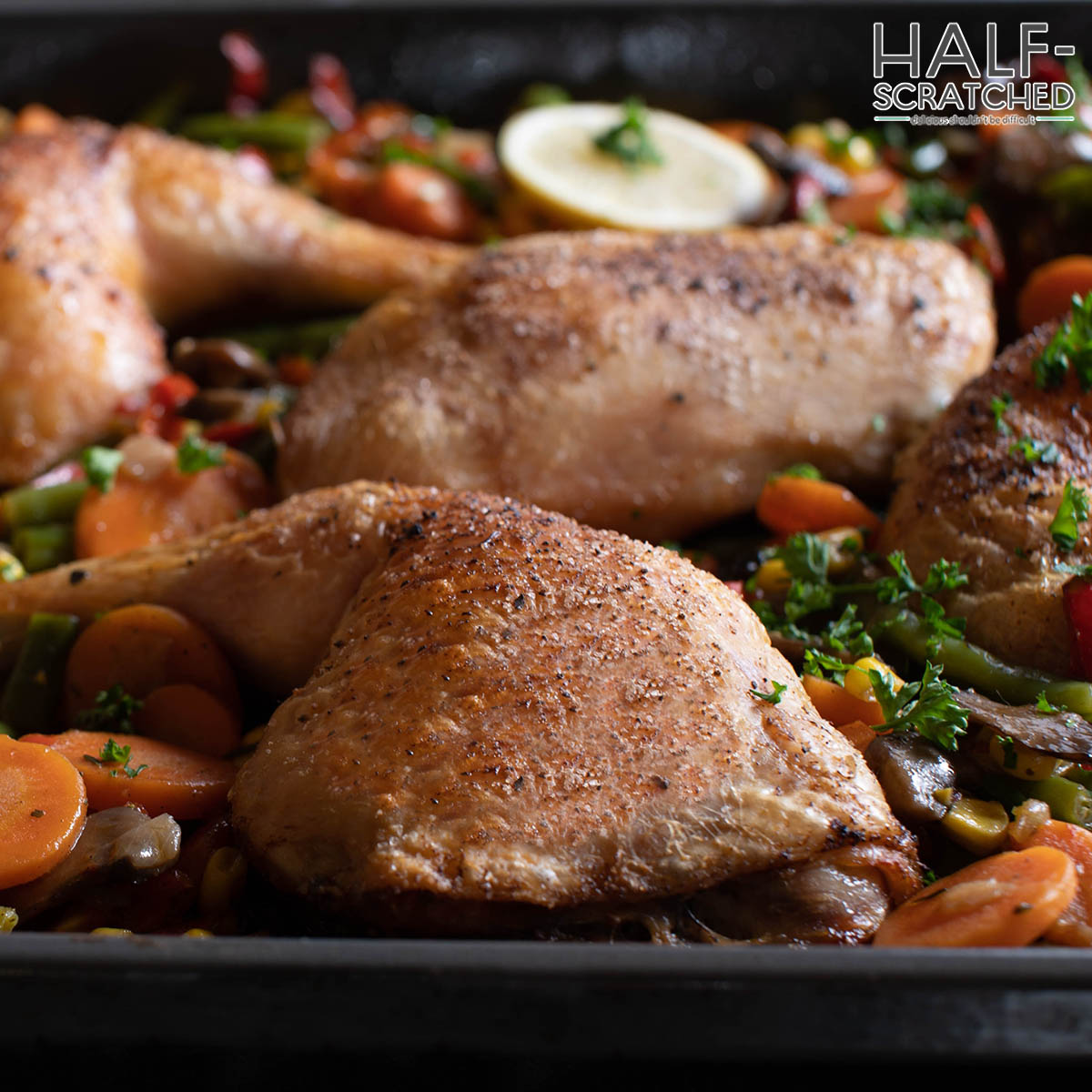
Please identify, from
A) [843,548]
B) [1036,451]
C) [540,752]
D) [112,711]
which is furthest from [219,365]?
[1036,451]

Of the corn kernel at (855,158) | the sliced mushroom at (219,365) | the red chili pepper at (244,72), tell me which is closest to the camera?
the sliced mushroom at (219,365)

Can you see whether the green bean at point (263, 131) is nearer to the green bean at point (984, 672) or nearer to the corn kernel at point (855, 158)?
the corn kernel at point (855, 158)

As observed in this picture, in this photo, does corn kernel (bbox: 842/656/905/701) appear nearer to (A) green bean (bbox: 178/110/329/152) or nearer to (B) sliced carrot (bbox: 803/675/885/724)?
(B) sliced carrot (bbox: 803/675/885/724)

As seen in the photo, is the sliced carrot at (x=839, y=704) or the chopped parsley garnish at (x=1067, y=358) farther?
the chopped parsley garnish at (x=1067, y=358)

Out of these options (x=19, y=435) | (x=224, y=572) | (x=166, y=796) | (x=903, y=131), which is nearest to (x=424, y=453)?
(x=224, y=572)

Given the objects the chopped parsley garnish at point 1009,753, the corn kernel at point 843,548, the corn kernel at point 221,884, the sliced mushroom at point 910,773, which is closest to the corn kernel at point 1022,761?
the chopped parsley garnish at point 1009,753

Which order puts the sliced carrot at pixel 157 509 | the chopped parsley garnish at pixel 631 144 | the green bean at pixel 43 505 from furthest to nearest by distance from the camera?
the chopped parsley garnish at pixel 631 144 < the green bean at pixel 43 505 < the sliced carrot at pixel 157 509

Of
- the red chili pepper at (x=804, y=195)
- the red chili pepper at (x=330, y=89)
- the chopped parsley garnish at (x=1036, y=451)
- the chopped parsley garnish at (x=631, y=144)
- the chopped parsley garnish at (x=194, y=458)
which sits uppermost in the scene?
the red chili pepper at (x=330, y=89)
